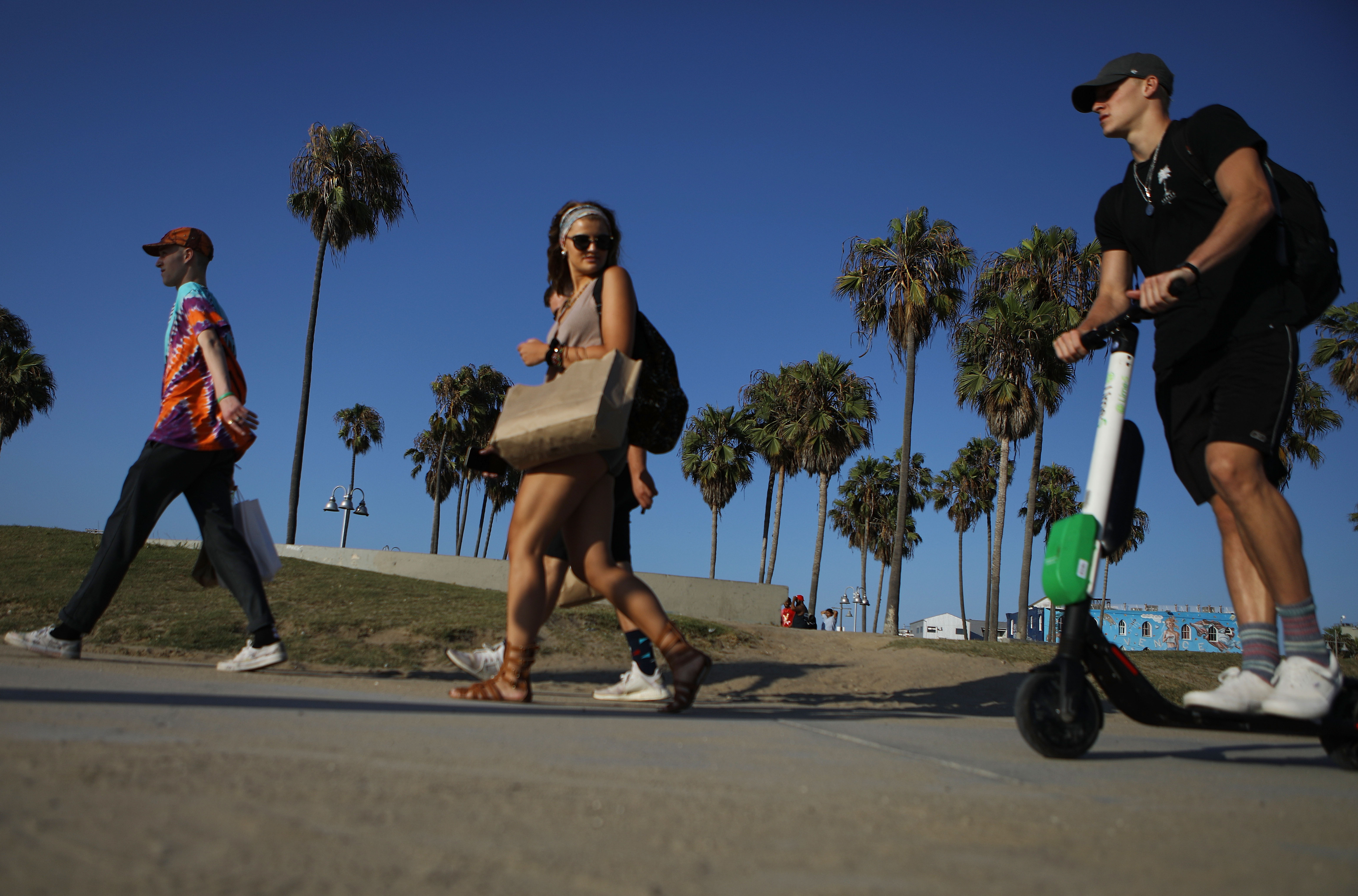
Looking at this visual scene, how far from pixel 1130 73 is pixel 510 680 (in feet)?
10.8

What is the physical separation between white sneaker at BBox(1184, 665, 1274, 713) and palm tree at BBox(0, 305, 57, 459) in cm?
4758

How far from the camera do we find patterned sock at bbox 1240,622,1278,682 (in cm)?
282

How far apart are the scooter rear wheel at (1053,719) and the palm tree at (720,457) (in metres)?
45.5

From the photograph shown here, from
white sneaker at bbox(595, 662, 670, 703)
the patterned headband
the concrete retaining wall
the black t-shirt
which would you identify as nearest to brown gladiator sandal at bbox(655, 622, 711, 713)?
white sneaker at bbox(595, 662, 670, 703)

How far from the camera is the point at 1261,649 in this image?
288 cm

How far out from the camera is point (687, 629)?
9242 millimetres

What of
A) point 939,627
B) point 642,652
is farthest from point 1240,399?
point 939,627

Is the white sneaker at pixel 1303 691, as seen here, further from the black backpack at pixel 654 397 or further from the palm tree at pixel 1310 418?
the palm tree at pixel 1310 418

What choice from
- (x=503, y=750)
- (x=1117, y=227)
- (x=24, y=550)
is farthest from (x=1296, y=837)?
(x=24, y=550)

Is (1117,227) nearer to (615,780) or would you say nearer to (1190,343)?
(1190,343)

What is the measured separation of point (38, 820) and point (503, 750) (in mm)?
1059

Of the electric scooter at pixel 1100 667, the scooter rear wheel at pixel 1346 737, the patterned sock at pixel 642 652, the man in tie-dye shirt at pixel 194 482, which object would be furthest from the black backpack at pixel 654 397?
the scooter rear wheel at pixel 1346 737

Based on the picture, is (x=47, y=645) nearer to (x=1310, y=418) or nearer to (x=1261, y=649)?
(x=1261, y=649)

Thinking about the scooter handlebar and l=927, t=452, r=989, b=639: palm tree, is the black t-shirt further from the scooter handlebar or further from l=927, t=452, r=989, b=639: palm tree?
l=927, t=452, r=989, b=639: palm tree
